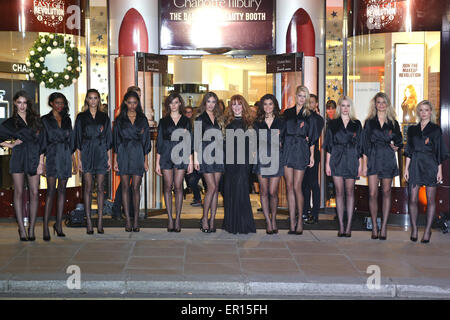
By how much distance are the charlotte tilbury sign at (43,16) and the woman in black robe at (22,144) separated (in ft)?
7.27

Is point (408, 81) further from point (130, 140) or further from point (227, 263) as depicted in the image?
point (227, 263)

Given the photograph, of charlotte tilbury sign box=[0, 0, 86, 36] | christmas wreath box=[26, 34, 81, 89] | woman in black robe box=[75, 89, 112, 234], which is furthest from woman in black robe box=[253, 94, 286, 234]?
charlotte tilbury sign box=[0, 0, 86, 36]

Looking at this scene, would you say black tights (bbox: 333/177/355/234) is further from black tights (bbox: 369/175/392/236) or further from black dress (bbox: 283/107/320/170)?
black dress (bbox: 283/107/320/170)

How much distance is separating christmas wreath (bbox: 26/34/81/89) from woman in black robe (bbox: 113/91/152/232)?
208 centimetres

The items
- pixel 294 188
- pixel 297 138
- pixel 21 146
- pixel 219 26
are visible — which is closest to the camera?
pixel 21 146

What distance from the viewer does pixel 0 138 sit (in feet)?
25.0

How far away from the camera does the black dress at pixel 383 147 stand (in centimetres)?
784

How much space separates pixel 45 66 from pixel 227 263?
→ 4903mm

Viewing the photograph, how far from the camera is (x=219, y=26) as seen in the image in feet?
34.9

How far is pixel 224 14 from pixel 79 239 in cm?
488

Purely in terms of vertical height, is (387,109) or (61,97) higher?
(61,97)

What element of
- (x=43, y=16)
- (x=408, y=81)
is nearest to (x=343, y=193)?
(x=408, y=81)

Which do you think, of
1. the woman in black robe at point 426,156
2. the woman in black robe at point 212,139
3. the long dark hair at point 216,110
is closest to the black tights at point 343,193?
the woman in black robe at point 426,156

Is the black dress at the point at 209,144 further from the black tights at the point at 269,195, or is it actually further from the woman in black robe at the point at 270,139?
the black tights at the point at 269,195
